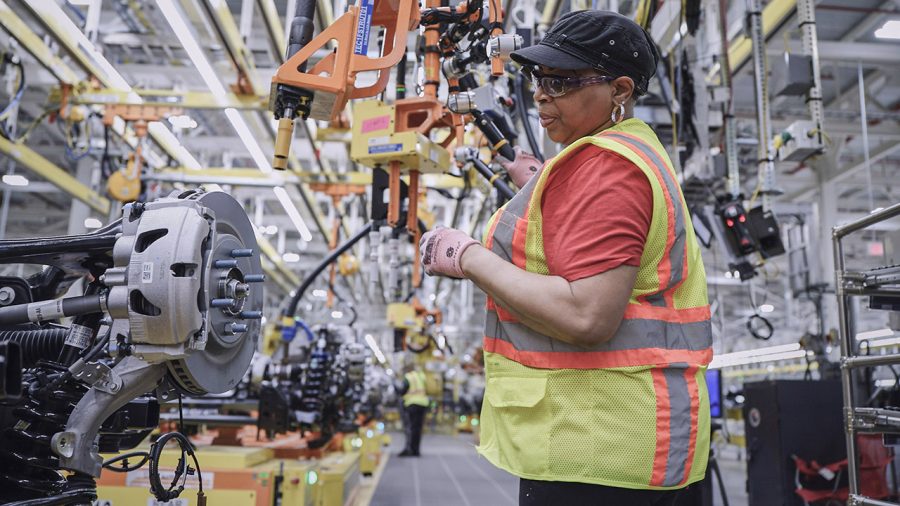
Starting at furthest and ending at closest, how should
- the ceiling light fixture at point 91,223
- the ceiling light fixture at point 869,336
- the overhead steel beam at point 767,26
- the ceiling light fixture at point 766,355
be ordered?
the ceiling light fixture at point 766,355
the ceiling light fixture at point 91,223
the overhead steel beam at point 767,26
the ceiling light fixture at point 869,336

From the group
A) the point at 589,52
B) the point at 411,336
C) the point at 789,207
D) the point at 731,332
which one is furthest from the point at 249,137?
the point at 731,332

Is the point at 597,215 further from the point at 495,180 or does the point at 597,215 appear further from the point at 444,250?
the point at 495,180

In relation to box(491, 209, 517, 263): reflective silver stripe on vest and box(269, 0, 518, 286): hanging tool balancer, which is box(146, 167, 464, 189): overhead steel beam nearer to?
box(269, 0, 518, 286): hanging tool balancer

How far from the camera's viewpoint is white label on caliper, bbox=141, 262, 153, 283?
136cm

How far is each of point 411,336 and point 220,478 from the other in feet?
24.5

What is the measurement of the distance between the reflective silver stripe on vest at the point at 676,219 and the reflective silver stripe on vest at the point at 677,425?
0.13 m

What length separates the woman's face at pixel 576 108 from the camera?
1328 mm

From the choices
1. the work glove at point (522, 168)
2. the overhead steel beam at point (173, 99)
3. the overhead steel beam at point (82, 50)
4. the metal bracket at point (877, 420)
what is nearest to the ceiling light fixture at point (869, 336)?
the metal bracket at point (877, 420)

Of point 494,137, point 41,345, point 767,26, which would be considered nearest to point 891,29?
point 767,26

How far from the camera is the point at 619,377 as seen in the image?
117cm

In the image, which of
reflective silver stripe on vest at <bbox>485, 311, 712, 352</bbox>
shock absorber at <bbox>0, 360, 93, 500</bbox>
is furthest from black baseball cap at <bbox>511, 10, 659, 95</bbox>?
shock absorber at <bbox>0, 360, 93, 500</bbox>

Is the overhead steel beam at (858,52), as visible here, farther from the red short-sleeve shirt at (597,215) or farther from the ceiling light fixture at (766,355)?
the ceiling light fixture at (766,355)

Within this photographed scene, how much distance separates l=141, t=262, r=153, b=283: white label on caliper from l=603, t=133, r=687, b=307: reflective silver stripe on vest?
91cm

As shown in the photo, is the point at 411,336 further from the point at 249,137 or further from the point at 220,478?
the point at 220,478
